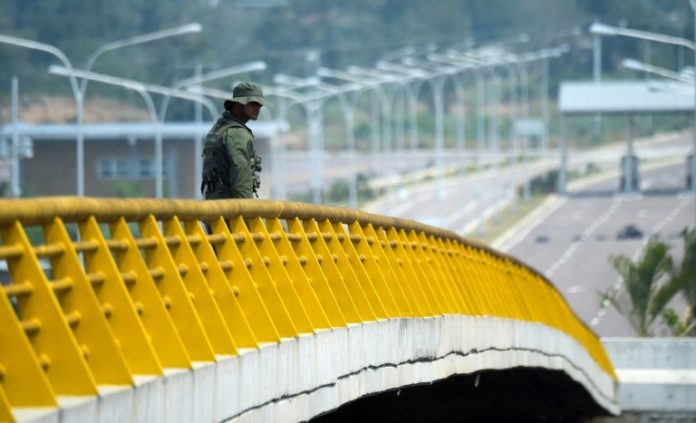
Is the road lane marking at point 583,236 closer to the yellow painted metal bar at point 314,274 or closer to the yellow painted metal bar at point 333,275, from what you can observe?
the yellow painted metal bar at point 333,275

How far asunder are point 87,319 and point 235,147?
12.2 ft

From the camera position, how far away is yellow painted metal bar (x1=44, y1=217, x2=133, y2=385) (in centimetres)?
938

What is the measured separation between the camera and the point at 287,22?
18250cm

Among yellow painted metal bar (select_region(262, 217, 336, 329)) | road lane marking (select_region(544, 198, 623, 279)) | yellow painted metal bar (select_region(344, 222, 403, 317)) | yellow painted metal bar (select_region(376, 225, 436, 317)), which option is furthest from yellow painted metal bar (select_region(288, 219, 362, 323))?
road lane marking (select_region(544, 198, 623, 279))

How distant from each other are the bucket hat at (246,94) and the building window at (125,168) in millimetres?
81568

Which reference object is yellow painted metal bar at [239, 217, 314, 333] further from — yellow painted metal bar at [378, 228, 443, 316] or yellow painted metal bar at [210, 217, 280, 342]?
yellow painted metal bar at [378, 228, 443, 316]

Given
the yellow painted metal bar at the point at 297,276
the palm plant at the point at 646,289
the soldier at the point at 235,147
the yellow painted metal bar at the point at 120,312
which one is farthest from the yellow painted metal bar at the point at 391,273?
the palm plant at the point at 646,289

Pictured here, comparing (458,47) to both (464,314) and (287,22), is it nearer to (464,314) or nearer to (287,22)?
(287,22)

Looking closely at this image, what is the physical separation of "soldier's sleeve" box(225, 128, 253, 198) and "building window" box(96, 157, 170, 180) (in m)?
81.6

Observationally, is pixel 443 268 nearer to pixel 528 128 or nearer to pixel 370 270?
pixel 370 270

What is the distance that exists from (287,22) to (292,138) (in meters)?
28.2

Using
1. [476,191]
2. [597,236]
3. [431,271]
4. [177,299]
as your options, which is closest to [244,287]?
[177,299]

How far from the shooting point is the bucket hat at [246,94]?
13102 mm

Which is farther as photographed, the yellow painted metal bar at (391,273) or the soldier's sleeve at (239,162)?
the yellow painted metal bar at (391,273)
